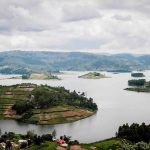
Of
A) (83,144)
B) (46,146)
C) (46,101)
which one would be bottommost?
(83,144)

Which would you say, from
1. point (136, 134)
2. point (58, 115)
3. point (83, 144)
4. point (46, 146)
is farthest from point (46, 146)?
point (58, 115)

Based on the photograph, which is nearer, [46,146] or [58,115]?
[46,146]

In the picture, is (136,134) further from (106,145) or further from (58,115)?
(58,115)

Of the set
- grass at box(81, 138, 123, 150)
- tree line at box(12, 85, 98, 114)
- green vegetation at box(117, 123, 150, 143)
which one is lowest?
grass at box(81, 138, 123, 150)

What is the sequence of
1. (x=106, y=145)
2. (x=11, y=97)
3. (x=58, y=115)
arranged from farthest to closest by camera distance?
(x=11, y=97)
(x=58, y=115)
(x=106, y=145)

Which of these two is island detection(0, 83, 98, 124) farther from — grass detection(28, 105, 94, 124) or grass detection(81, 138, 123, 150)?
grass detection(81, 138, 123, 150)

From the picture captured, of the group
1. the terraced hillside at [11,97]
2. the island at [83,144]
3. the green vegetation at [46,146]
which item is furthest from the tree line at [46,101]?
the green vegetation at [46,146]

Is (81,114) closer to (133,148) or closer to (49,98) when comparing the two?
(49,98)

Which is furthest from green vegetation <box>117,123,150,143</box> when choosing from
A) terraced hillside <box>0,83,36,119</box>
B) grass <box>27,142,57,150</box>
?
terraced hillside <box>0,83,36,119</box>
